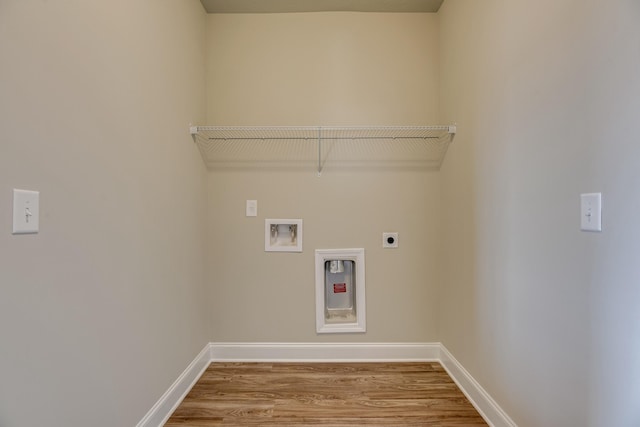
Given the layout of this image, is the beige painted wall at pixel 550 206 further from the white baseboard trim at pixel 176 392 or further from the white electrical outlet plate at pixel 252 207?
the white baseboard trim at pixel 176 392

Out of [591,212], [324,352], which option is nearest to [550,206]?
[591,212]

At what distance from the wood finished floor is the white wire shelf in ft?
5.00

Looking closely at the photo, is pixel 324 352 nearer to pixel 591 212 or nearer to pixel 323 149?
pixel 323 149

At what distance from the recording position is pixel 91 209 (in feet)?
3.77

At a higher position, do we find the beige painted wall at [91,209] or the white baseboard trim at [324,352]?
the beige painted wall at [91,209]

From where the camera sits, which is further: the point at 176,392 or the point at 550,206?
the point at 176,392

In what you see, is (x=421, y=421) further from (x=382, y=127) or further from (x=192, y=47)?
(x=192, y=47)

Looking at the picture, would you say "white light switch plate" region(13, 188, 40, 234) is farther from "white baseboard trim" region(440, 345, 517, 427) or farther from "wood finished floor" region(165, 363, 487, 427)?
"white baseboard trim" region(440, 345, 517, 427)

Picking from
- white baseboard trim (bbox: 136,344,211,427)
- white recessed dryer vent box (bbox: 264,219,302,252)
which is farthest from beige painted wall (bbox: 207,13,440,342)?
white baseboard trim (bbox: 136,344,211,427)

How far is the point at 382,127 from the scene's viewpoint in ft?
7.41

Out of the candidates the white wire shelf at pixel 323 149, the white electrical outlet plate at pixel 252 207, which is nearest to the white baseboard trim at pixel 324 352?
the white electrical outlet plate at pixel 252 207

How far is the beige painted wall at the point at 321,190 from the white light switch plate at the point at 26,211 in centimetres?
140

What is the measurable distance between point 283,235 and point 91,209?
4.48 feet

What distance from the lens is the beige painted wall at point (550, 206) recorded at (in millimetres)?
917
